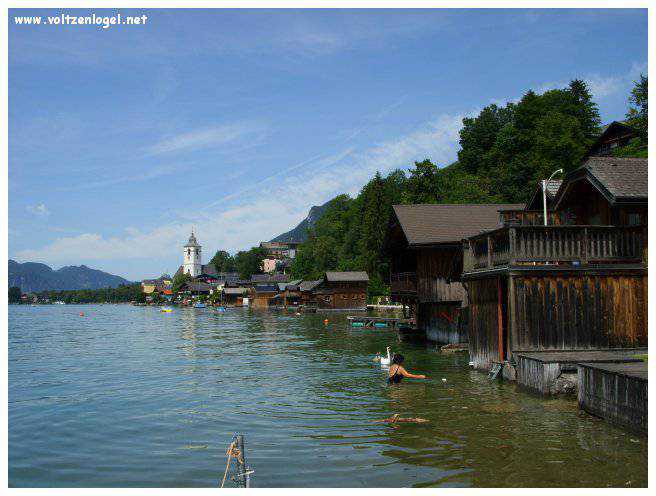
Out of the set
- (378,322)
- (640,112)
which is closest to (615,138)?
(640,112)

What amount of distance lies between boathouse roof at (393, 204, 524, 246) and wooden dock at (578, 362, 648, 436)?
59.2ft

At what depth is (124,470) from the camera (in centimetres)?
1228

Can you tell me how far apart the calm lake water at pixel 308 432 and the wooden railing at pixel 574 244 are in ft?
14.5

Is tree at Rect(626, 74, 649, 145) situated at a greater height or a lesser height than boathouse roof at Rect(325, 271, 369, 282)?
greater

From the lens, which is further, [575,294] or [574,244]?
[574,244]

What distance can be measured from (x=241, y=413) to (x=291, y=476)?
6590 mm

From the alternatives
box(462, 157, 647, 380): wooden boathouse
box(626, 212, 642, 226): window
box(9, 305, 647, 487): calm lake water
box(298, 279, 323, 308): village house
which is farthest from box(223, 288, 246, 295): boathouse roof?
box(626, 212, 642, 226): window

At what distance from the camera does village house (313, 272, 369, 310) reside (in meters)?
98.9

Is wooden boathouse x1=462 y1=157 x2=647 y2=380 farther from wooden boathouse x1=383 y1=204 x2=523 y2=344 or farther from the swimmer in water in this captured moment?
wooden boathouse x1=383 y1=204 x2=523 y2=344

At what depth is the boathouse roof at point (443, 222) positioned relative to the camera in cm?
3353

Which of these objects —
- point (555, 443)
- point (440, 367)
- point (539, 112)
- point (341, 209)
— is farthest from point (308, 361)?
point (341, 209)

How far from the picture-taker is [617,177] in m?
19.4

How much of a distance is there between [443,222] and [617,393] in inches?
892

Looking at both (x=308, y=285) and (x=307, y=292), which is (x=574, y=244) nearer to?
(x=308, y=285)
